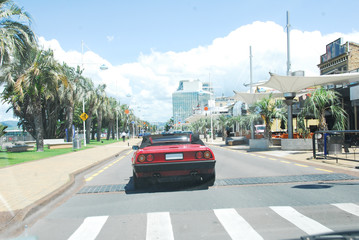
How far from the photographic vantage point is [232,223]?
560cm

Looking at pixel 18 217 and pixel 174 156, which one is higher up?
pixel 174 156

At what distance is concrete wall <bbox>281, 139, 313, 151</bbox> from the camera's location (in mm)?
22109

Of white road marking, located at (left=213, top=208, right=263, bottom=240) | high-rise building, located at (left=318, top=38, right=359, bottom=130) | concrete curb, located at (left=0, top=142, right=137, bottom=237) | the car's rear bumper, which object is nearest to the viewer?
white road marking, located at (left=213, top=208, right=263, bottom=240)

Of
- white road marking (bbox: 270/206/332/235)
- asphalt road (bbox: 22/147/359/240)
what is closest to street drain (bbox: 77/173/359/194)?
asphalt road (bbox: 22/147/359/240)

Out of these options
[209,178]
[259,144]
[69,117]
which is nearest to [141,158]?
[209,178]

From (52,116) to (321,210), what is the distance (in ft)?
136

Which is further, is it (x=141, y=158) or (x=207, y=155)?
(x=207, y=155)

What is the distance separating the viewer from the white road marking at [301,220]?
5.09m

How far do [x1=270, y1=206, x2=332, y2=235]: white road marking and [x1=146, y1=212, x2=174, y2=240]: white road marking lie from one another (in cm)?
201

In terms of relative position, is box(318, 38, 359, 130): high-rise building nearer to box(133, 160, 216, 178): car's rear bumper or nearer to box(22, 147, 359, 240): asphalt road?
box(22, 147, 359, 240): asphalt road

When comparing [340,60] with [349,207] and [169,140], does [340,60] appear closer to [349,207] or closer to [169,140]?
[169,140]

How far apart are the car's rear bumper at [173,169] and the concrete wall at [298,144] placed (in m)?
15.8

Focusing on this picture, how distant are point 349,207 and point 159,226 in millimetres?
3638

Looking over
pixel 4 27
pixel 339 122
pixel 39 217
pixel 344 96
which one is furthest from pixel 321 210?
pixel 344 96
